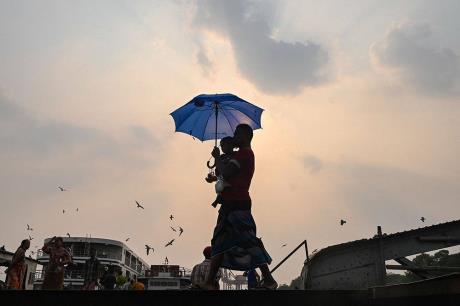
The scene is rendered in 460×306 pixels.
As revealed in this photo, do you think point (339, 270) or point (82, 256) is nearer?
point (339, 270)

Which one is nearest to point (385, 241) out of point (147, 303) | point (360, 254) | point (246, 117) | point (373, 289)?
point (360, 254)

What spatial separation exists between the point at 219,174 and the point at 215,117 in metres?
1.42

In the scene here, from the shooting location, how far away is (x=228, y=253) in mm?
5258

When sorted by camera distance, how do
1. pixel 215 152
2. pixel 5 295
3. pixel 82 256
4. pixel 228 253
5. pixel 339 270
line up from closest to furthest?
pixel 5 295
pixel 228 253
pixel 215 152
pixel 339 270
pixel 82 256

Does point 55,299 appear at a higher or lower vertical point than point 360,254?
lower

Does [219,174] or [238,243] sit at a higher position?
[219,174]

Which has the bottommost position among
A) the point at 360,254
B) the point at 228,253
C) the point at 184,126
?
the point at 228,253

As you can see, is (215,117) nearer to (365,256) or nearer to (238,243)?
(238,243)

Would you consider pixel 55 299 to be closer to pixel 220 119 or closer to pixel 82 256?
pixel 220 119

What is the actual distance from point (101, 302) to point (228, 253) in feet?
7.80

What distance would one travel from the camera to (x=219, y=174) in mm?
5613

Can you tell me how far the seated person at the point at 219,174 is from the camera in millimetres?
5438

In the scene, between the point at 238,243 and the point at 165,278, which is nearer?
the point at 238,243

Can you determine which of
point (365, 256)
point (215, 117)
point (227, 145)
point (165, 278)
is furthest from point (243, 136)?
point (165, 278)
